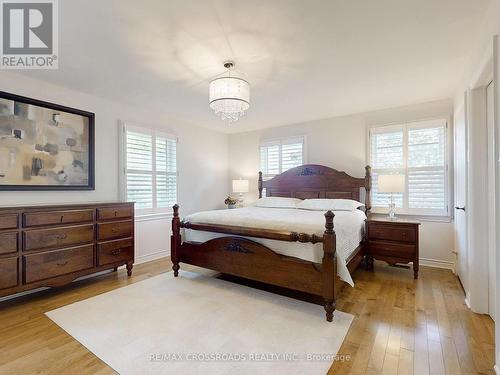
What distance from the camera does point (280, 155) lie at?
5059 millimetres

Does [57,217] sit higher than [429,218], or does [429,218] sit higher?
[57,217]

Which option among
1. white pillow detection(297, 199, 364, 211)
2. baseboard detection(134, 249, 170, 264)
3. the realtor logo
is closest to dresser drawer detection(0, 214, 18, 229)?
the realtor logo

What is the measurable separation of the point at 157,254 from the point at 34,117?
2562mm

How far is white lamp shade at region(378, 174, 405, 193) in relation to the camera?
137 inches

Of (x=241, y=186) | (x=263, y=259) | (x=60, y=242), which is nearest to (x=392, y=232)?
(x=263, y=259)

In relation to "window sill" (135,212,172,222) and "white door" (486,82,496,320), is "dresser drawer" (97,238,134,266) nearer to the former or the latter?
"window sill" (135,212,172,222)

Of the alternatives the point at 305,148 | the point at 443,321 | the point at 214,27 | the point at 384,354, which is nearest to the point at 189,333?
the point at 384,354

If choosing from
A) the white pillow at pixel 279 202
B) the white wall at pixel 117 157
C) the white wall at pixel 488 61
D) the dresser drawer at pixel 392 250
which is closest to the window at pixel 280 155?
the white pillow at pixel 279 202

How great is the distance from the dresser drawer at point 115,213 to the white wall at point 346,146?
2.69 meters

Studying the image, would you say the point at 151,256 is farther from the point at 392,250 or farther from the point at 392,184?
the point at 392,184

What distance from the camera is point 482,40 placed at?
2.01 meters

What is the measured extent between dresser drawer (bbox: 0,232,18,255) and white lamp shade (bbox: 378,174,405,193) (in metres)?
4.38

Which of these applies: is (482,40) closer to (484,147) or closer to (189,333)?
(484,147)

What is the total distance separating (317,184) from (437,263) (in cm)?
210
